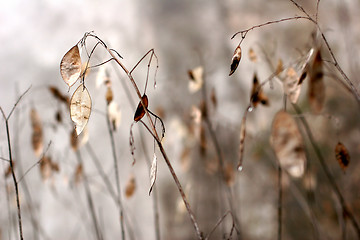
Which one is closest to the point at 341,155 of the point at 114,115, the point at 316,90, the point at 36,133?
the point at 316,90

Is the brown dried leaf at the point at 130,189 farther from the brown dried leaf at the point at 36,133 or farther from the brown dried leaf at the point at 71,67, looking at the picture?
the brown dried leaf at the point at 71,67

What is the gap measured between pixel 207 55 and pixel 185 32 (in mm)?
188

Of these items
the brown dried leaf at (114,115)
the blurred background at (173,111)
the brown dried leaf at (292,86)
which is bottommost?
the brown dried leaf at (292,86)

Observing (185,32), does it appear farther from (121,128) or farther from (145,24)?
(121,128)

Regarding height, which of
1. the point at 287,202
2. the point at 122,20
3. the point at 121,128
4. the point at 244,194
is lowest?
the point at 287,202

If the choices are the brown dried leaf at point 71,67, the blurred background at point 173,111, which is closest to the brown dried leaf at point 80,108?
the brown dried leaf at point 71,67

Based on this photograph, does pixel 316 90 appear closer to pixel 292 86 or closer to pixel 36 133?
pixel 292 86

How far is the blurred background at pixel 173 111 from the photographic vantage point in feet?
6.10

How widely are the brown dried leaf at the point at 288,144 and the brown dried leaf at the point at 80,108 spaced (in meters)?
0.25

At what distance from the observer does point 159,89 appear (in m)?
2.16

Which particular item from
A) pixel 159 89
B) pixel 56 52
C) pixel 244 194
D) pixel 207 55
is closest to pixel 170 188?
pixel 244 194

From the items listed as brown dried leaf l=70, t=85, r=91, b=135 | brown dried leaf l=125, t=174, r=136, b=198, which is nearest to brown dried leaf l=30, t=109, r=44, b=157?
brown dried leaf l=125, t=174, r=136, b=198

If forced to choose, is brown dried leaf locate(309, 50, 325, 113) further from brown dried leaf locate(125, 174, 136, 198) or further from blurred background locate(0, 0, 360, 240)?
blurred background locate(0, 0, 360, 240)

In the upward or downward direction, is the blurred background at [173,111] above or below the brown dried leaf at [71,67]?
above
